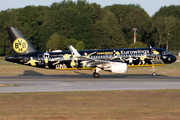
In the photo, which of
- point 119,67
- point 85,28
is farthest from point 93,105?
point 85,28

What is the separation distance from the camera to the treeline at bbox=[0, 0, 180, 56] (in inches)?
4729

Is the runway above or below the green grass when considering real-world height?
above

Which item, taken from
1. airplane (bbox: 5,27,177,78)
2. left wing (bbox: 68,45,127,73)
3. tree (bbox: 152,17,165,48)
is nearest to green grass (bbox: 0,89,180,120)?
left wing (bbox: 68,45,127,73)

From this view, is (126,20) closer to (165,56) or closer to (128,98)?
(165,56)

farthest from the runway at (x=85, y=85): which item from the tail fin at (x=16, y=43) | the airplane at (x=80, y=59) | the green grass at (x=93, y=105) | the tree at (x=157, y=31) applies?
the tree at (x=157, y=31)

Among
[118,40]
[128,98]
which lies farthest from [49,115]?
[118,40]

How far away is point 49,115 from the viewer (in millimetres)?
15586

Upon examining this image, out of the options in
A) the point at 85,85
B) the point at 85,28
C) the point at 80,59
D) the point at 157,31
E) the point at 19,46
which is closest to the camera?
the point at 85,85

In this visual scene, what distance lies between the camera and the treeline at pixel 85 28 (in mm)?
120125

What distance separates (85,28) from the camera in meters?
124

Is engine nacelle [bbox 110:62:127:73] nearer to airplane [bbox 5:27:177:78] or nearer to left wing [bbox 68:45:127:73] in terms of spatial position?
left wing [bbox 68:45:127:73]

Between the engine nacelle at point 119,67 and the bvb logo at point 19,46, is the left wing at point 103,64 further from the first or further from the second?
the bvb logo at point 19,46

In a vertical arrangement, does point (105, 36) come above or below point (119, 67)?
above

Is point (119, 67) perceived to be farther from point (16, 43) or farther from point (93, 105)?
point (93, 105)
